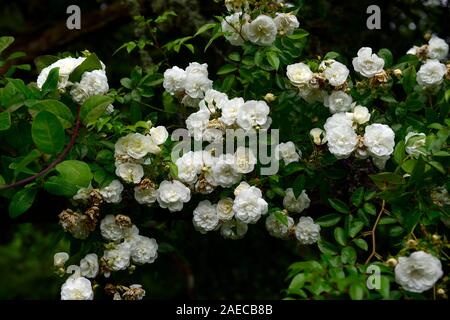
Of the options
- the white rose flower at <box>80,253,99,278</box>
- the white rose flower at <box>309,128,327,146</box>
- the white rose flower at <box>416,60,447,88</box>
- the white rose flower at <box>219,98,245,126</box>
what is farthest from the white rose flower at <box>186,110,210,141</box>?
the white rose flower at <box>416,60,447,88</box>

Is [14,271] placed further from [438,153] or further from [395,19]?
[438,153]

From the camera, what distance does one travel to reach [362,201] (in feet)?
5.90

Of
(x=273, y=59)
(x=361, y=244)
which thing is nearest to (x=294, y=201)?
(x=361, y=244)

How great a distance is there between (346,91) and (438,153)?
33cm

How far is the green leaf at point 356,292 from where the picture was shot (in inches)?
54.6

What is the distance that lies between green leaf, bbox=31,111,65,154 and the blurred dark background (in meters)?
0.31

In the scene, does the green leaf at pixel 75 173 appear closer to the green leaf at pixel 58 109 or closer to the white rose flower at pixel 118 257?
the green leaf at pixel 58 109

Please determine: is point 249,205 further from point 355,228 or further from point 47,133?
point 47,133

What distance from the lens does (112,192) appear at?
1800 mm

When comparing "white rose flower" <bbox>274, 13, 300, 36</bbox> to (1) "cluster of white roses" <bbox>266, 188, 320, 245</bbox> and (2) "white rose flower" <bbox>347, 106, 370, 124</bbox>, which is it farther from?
(1) "cluster of white roses" <bbox>266, 188, 320, 245</bbox>

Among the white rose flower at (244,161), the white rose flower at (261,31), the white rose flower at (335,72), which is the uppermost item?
the white rose flower at (261,31)

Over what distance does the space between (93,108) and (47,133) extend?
5.9 inches

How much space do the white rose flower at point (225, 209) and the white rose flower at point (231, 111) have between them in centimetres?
21

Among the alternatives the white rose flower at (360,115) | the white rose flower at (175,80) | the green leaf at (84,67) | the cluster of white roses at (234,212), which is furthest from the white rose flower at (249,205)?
the green leaf at (84,67)
